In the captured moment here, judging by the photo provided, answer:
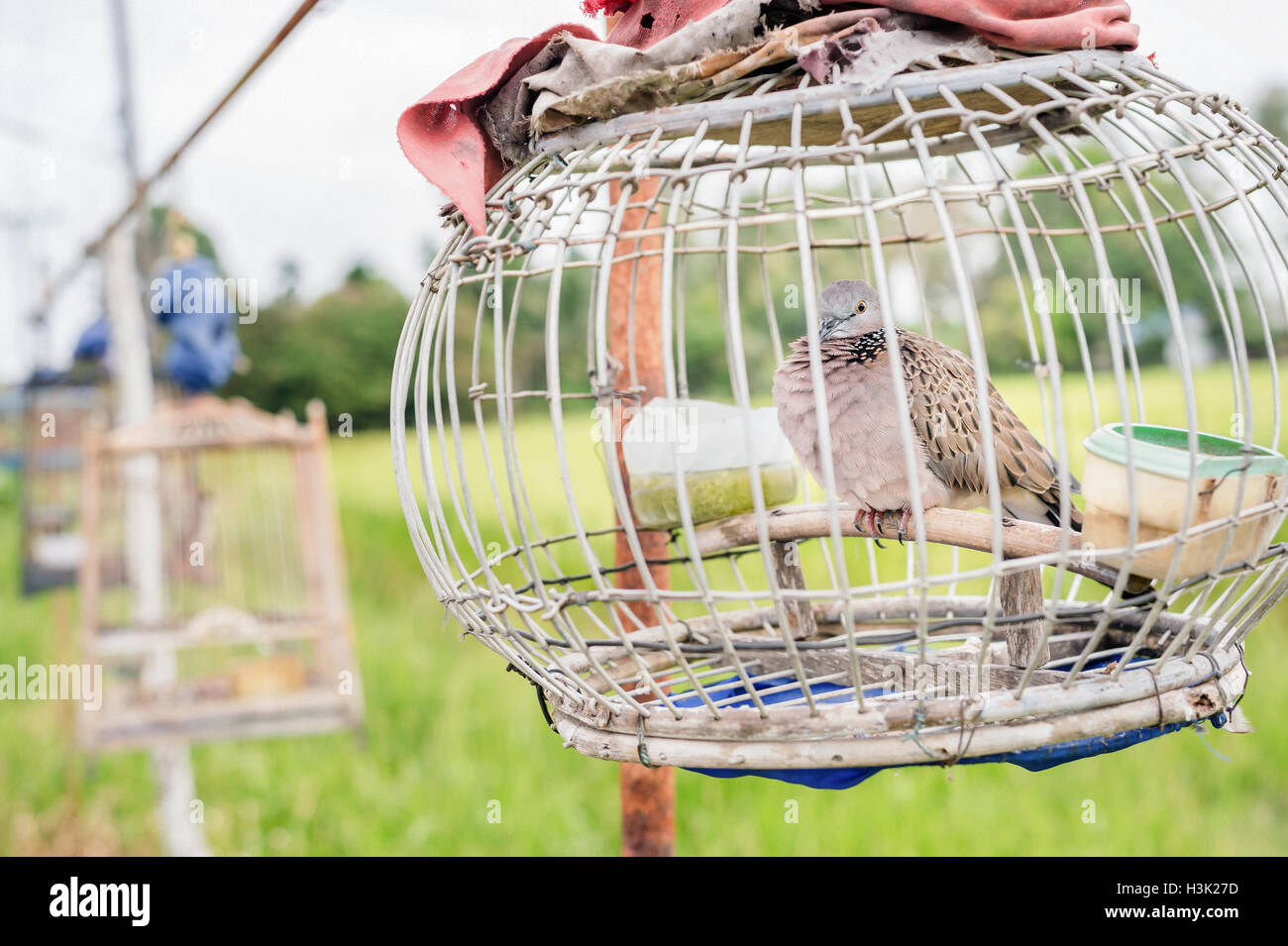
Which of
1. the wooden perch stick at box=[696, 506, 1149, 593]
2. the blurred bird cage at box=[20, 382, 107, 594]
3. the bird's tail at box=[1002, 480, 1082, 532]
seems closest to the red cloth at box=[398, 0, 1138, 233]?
the wooden perch stick at box=[696, 506, 1149, 593]

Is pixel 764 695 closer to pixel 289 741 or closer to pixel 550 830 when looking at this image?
pixel 550 830

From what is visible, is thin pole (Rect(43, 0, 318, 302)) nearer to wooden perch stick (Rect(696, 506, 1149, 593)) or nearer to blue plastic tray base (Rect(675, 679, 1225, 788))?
wooden perch stick (Rect(696, 506, 1149, 593))

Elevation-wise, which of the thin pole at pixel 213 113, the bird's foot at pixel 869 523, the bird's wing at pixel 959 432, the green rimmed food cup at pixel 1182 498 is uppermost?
the thin pole at pixel 213 113

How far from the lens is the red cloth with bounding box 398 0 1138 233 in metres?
1.17

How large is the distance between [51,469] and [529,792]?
3.36 metres

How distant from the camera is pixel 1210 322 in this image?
14.4 feet

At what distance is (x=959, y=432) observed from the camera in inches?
64.0

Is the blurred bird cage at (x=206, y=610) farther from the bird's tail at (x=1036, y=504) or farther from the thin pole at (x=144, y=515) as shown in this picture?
the bird's tail at (x=1036, y=504)

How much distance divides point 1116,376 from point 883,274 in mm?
291

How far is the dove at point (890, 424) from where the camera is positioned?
1.55 m

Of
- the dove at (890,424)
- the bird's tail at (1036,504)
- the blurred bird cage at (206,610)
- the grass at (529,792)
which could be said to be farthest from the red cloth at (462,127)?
the blurred bird cage at (206,610)

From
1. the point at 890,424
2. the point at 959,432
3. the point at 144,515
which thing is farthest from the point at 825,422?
the point at 144,515

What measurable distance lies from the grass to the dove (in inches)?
63.5

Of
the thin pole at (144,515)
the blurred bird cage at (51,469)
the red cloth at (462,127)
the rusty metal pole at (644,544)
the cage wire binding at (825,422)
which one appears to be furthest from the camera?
the blurred bird cage at (51,469)
